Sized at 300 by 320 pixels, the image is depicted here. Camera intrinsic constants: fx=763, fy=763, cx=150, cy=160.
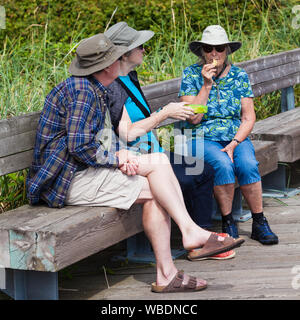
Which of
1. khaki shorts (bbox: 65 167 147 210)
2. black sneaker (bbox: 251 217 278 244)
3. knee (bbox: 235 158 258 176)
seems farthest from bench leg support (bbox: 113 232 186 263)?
khaki shorts (bbox: 65 167 147 210)

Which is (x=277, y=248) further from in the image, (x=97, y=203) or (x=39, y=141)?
(x=39, y=141)

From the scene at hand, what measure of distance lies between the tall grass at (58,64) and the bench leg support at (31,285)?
30.3 inches

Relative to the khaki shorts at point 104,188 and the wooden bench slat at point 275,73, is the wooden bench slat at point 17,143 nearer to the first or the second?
the khaki shorts at point 104,188

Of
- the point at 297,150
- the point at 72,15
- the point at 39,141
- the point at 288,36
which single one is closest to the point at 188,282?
the point at 39,141

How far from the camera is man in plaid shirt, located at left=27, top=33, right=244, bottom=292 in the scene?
4.02 m

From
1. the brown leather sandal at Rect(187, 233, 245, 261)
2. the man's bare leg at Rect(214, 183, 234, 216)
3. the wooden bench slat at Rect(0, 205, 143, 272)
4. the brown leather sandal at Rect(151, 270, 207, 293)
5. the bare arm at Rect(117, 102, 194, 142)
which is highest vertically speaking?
the bare arm at Rect(117, 102, 194, 142)

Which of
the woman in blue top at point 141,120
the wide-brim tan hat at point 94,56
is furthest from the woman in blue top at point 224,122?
the wide-brim tan hat at point 94,56

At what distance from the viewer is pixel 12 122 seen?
13.6ft

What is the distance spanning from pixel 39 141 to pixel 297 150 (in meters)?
2.48

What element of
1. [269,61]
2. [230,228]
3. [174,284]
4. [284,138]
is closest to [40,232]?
[174,284]

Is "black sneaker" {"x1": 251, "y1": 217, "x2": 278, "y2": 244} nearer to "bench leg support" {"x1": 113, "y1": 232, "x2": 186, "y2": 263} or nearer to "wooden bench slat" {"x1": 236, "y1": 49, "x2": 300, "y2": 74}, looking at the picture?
"bench leg support" {"x1": 113, "y1": 232, "x2": 186, "y2": 263}

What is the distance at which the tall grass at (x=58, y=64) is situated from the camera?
202 inches

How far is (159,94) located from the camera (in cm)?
557

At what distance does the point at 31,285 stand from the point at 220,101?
1.87 metres
